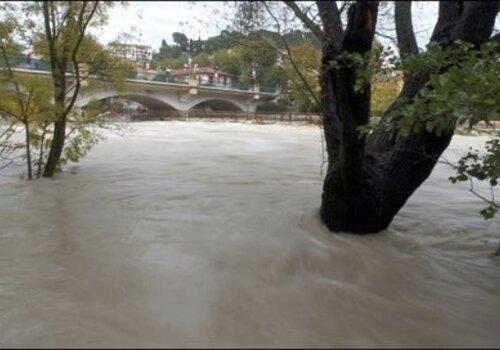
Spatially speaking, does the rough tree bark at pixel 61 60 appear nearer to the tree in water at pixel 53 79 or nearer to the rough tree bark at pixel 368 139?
the tree in water at pixel 53 79

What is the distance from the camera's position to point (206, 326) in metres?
4.23

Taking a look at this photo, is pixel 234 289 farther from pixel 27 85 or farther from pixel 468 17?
pixel 27 85

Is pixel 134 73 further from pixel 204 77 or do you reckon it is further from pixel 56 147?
pixel 204 77

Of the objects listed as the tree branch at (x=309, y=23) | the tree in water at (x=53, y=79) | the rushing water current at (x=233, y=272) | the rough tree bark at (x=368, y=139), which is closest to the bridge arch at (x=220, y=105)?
the tree in water at (x=53, y=79)

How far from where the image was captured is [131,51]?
41.7 ft

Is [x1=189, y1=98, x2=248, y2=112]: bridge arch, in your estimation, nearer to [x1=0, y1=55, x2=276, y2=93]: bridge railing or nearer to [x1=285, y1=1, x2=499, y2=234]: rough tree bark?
[x1=0, y1=55, x2=276, y2=93]: bridge railing

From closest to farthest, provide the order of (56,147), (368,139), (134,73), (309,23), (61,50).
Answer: (309,23) < (368,139) < (61,50) < (56,147) < (134,73)

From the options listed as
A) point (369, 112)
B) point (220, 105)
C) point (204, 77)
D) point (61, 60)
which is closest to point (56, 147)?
point (61, 60)

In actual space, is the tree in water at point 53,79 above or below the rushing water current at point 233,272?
above

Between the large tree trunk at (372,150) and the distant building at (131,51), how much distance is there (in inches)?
280

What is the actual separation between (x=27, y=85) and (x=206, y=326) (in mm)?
9016

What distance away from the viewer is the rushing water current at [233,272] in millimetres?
4234

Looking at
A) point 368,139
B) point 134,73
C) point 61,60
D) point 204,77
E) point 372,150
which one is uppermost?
point 204,77

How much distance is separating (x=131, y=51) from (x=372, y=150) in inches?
293
